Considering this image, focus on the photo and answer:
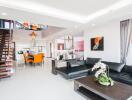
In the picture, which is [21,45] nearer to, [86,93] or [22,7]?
[22,7]

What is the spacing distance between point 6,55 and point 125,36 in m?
5.41

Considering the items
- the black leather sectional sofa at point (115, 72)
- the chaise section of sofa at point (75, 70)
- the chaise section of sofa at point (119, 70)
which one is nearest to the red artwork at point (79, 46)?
the chaise section of sofa at point (75, 70)

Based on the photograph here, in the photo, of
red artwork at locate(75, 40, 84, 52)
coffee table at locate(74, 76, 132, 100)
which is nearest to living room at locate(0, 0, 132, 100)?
coffee table at locate(74, 76, 132, 100)

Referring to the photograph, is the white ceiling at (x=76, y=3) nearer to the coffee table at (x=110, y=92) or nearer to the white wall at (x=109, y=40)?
the white wall at (x=109, y=40)

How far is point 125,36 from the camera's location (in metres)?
4.03

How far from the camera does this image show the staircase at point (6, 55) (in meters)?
4.57

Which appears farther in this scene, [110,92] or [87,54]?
[87,54]

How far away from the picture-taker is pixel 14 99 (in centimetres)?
274

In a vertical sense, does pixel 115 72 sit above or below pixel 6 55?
below

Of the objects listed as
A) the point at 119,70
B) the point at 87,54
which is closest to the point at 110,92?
the point at 119,70

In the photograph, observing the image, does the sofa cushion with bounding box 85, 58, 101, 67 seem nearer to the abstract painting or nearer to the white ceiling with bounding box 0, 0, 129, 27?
the abstract painting

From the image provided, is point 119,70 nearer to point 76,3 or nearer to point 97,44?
point 97,44

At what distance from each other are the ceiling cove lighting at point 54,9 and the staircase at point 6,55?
9.39 ft

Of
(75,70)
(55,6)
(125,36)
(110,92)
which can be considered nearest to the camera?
(110,92)
